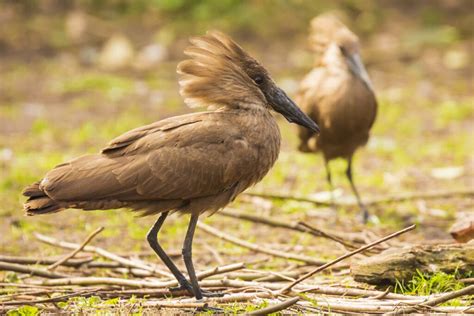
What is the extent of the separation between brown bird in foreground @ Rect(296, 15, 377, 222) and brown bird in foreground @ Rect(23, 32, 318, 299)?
271 centimetres

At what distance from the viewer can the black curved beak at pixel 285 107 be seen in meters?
5.78

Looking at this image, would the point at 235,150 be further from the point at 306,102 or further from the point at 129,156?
the point at 306,102

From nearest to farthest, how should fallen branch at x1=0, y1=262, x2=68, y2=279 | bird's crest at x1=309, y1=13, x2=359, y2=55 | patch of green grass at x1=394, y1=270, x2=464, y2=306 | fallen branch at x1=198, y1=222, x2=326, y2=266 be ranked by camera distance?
patch of green grass at x1=394, y1=270, x2=464, y2=306 < fallen branch at x1=0, y1=262, x2=68, y2=279 < fallen branch at x1=198, y1=222, x2=326, y2=266 < bird's crest at x1=309, y1=13, x2=359, y2=55

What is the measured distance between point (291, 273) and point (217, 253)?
3.39ft

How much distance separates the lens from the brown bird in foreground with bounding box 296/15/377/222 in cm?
816

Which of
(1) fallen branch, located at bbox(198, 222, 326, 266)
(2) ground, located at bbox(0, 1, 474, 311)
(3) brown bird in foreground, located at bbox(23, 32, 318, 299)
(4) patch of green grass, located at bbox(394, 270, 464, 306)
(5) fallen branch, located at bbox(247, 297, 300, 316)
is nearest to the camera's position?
(5) fallen branch, located at bbox(247, 297, 300, 316)

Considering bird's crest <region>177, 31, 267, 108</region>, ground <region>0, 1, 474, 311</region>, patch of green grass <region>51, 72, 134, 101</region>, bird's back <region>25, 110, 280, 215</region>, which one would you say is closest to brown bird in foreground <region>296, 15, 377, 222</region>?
ground <region>0, 1, 474, 311</region>

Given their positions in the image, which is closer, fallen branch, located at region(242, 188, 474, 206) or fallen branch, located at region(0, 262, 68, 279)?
fallen branch, located at region(0, 262, 68, 279)

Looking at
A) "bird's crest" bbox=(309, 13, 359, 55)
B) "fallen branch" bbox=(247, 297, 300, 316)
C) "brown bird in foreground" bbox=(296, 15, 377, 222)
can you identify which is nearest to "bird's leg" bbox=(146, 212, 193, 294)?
"fallen branch" bbox=(247, 297, 300, 316)

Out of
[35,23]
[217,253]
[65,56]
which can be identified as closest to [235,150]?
[217,253]

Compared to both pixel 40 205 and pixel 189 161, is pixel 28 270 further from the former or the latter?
pixel 189 161

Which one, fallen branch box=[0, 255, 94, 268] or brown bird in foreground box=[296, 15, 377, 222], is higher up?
brown bird in foreground box=[296, 15, 377, 222]

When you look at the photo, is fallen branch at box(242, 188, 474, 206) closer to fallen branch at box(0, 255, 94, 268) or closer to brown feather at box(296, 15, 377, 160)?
brown feather at box(296, 15, 377, 160)

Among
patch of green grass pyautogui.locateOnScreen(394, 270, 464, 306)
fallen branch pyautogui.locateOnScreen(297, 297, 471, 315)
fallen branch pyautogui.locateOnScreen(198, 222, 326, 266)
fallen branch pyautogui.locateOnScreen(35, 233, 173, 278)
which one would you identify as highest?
fallen branch pyautogui.locateOnScreen(35, 233, 173, 278)
